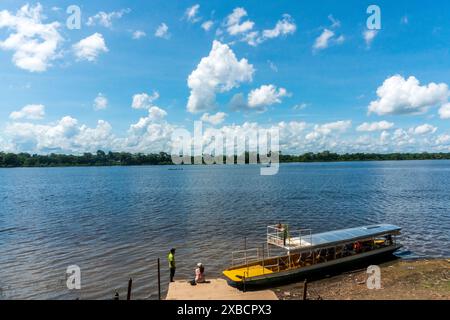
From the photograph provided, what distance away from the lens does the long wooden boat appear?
26016 millimetres

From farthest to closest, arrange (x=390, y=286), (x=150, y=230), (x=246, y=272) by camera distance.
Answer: (x=150, y=230)
(x=246, y=272)
(x=390, y=286)

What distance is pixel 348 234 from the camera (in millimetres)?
31109

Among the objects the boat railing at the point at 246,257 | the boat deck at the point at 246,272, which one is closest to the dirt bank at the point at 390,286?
the boat deck at the point at 246,272

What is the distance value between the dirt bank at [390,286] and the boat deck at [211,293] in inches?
99.9

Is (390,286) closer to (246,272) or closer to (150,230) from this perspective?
(246,272)

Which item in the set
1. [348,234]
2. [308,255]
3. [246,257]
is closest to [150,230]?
[246,257]

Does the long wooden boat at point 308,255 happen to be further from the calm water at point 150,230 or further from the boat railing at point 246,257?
the calm water at point 150,230

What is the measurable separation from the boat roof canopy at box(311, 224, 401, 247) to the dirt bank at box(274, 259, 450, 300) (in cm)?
300

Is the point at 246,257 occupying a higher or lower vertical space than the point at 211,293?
lower

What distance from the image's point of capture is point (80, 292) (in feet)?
85.9

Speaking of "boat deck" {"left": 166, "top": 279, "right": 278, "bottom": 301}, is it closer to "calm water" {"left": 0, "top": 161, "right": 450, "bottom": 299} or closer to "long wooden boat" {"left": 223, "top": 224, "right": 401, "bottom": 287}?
"long wooden boat" {"left": 223, "top": 224, "right": 401, "bottom": 287}

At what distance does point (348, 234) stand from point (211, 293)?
15.6 metres

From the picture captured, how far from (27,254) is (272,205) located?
1760 inches
